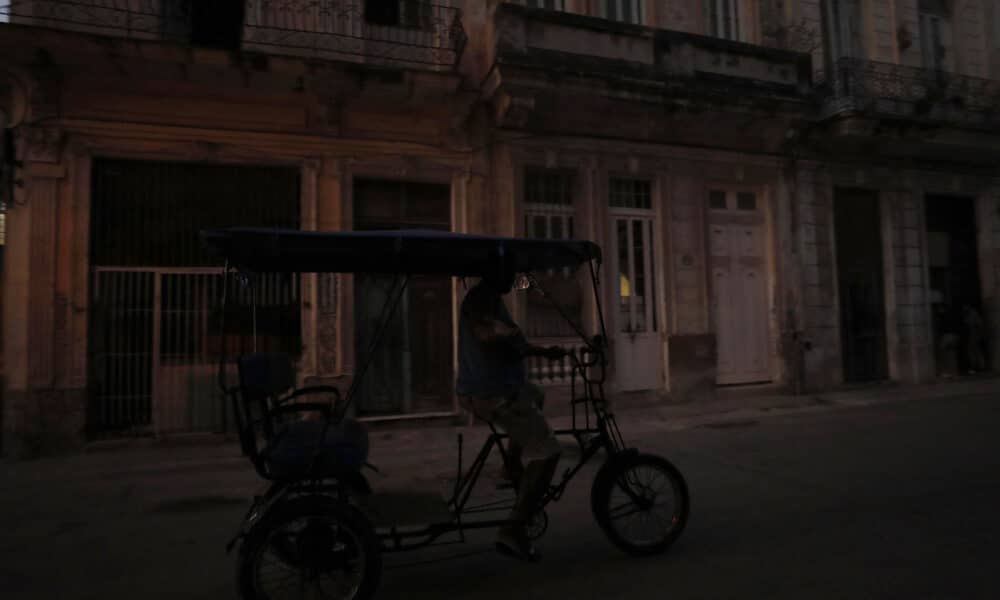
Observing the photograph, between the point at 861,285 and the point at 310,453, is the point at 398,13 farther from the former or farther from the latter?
the point at 861,285

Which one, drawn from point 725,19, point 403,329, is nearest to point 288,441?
point 403,329

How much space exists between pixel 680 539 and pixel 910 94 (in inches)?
462

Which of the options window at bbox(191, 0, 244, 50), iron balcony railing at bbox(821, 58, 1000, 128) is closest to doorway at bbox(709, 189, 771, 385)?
iron balcony railing at bbox(821, 58, 1000, 128)

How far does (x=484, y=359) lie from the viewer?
3.54m

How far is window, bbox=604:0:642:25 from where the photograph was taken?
1079cm

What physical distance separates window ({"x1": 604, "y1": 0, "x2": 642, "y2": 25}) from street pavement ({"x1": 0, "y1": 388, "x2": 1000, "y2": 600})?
24.8 ft

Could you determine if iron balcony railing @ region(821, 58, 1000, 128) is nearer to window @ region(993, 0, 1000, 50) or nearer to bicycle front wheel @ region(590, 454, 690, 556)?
window @ region(993, 0, 1000, 50)

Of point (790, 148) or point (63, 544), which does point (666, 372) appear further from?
point (63, 544)

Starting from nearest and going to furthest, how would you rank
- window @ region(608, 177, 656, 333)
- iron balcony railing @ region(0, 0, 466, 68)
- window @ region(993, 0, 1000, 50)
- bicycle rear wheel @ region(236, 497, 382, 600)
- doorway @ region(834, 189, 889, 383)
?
bicycle rear wheel @ region(236, 497, 382, 600)
iron balcony railing @ region(0, 0, 466, 68)
window @ region(608, 177, 656, 333)
doorway @ region(834, 189, 889, 383)
window @ region(993, 0, 1000, 50)

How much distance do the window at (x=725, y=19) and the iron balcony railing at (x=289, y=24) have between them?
Answer: 5209 mm

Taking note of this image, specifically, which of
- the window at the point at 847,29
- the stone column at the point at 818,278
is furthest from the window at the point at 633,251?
the window at the point at 847,29

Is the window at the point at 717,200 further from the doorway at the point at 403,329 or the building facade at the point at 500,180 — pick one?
the doorway at the point at 403,329

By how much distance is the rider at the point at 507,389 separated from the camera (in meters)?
3.37

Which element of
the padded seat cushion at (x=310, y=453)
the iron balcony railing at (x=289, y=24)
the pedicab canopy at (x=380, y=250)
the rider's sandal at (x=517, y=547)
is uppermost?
the iron balcony railing at (x=289, y=24)
